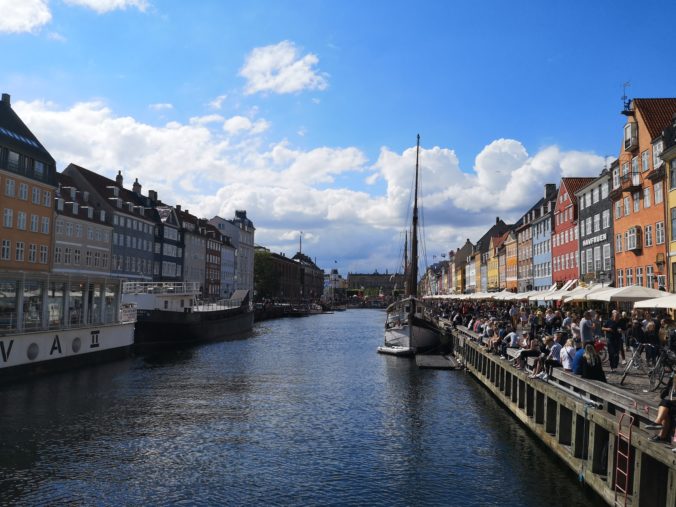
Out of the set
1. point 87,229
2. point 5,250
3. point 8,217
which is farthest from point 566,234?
point 5,250

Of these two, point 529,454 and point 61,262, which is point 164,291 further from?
point 529,454

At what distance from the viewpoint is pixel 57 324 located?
1325 inches

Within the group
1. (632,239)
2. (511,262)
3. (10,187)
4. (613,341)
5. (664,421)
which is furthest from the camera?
(511,262)

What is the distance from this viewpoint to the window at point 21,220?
52.8m

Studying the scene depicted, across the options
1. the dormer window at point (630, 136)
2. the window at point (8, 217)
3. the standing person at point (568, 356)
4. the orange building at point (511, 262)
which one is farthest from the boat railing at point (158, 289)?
the orange building at point (511, 262)

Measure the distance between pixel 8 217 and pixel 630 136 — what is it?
163ft

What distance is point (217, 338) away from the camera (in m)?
60.6

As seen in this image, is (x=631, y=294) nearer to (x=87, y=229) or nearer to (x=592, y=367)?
(x=592, y=367)

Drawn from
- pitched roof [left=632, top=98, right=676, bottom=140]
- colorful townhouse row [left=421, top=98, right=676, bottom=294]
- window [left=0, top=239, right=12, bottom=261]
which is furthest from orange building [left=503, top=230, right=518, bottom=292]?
window [left=0, top=239, right=12, bottom=261]

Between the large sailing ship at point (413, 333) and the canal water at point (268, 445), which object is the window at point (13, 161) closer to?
the canal water at point (268, 445)

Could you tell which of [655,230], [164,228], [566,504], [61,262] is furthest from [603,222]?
[164,228]

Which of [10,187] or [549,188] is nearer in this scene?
[10,187]

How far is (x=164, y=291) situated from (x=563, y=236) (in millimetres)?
41137

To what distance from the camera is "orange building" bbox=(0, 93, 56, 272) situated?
50.9 m
